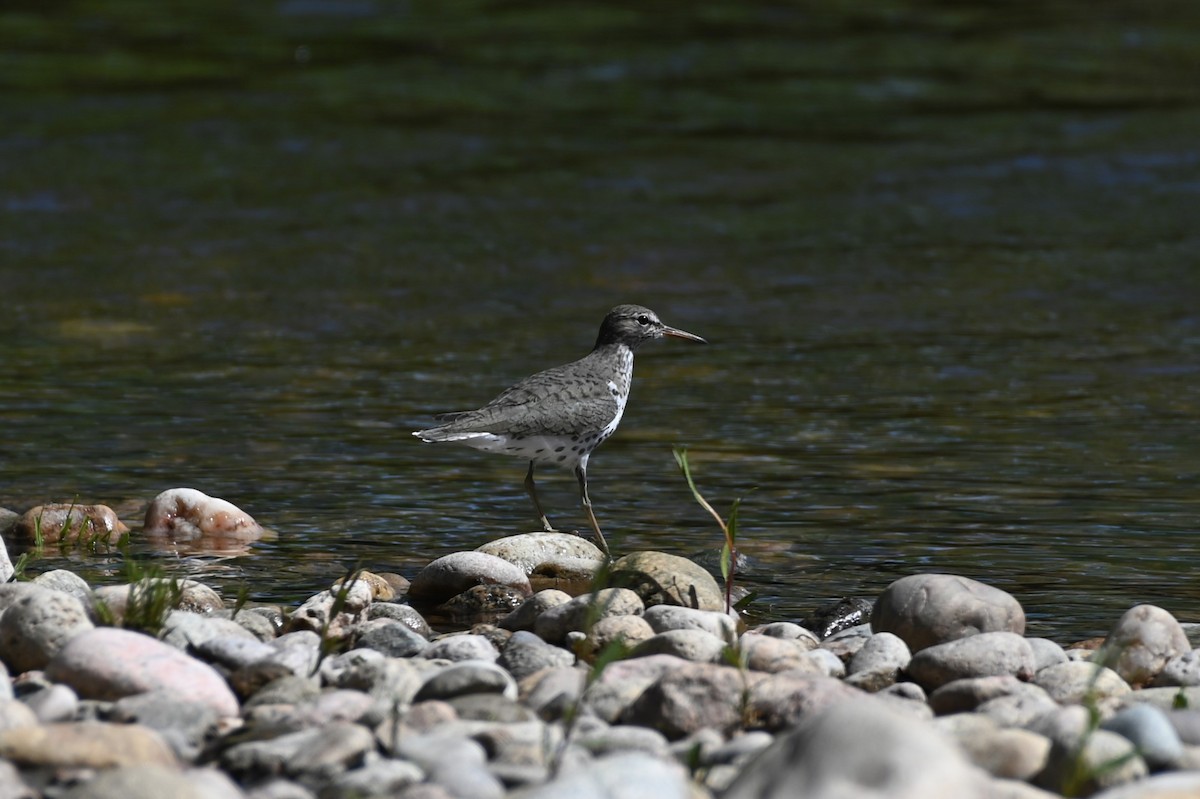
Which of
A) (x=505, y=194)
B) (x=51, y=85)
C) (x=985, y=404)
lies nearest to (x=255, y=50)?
(x=51, y=85)

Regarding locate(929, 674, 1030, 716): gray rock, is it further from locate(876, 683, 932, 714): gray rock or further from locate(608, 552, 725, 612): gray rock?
locate(608, 552, 725, 612): gray rock

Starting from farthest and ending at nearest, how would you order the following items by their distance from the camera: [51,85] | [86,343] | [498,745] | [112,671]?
[51,85], [86,343], [112,671], [498,745]

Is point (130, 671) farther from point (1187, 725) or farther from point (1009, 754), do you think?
point (1187, 725)

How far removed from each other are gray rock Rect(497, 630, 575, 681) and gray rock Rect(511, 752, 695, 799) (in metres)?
1.59

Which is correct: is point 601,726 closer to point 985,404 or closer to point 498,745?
point 498,745

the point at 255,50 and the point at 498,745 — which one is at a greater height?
the point at 255,50

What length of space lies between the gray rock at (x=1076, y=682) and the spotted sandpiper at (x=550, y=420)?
9.65 ft

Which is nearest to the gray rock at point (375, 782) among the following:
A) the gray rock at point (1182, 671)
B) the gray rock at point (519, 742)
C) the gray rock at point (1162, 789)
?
the gray rock at point (519, 742)

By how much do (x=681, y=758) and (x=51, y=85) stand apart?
21.9m

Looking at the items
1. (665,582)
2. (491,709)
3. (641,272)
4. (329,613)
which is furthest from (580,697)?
(641,272)

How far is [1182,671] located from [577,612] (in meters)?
2.15

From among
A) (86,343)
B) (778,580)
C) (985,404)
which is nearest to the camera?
(778,580)

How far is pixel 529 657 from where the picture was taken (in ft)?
20.7

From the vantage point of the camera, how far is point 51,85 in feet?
82.0
